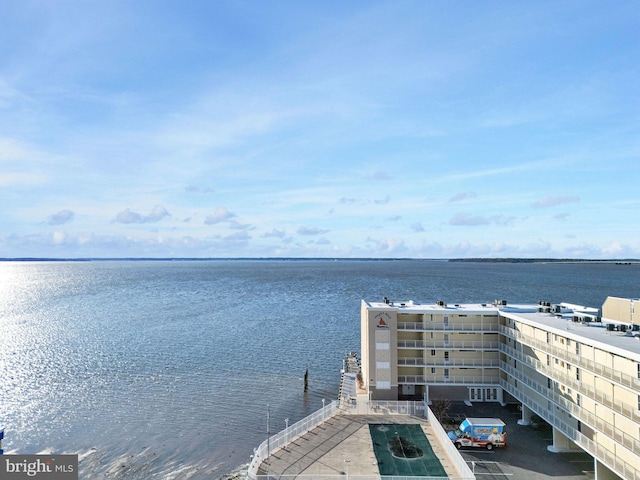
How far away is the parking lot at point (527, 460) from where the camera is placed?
29.8 metres

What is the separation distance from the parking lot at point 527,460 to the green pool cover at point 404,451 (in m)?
2.77

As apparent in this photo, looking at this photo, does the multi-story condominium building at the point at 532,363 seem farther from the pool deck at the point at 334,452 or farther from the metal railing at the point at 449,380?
the pool deck at the point at 334,452

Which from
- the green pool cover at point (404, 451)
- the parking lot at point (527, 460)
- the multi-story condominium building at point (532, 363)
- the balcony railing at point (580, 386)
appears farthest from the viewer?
the parking lot at point (527, 460)

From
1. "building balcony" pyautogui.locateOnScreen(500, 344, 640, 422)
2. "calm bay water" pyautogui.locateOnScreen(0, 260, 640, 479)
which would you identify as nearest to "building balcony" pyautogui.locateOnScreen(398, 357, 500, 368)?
"building balcony" pyautogui.locateOnScreen(500, 344, 640, 422)

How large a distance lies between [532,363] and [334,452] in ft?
60.1

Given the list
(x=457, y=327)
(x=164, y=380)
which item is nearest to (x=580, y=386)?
(x=457, y=327)

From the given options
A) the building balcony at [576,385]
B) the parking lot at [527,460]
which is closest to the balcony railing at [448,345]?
the building balcony at [576,385]

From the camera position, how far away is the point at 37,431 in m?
42.0

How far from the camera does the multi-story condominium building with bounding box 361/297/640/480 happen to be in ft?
88.5

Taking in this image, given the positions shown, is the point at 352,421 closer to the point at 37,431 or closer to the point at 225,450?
the point at 225,450

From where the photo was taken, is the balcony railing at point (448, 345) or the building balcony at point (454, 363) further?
the balcony railing at point (448, 345)

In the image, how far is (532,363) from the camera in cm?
3756

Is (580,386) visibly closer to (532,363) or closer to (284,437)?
(532,363)

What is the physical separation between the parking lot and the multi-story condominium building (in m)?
1.34
